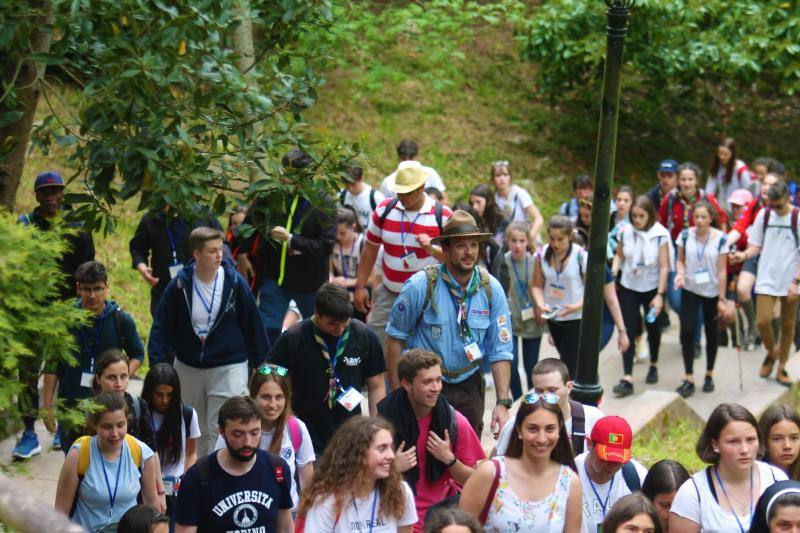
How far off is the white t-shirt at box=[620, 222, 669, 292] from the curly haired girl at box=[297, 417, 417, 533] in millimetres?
6543

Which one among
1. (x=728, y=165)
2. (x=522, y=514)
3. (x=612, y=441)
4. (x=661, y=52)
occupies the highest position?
(x=661, y=52)

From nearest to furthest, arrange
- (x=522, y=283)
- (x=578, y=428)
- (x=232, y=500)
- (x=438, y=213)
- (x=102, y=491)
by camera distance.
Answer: (x=232, y=500), (x=102, y=491), (x=578, y=428), (x=438, y=213), (x=522, y=283)

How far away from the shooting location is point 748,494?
20.2 feet

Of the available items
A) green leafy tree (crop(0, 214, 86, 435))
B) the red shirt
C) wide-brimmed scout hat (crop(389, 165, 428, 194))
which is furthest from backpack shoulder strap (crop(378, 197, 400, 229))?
the red shirt

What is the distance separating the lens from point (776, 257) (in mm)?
11734

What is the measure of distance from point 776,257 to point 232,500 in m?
7.16

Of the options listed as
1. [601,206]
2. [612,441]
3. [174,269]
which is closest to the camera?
[612,441]

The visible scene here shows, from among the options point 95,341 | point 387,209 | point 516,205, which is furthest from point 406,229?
point 516,205

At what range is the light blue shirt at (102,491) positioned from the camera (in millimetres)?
6684

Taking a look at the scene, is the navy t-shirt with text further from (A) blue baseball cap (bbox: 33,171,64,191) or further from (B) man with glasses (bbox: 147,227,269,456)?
(A) blue baseball cap (bbox: 33,171,64,191)

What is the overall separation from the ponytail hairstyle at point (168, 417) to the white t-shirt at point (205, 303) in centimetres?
105

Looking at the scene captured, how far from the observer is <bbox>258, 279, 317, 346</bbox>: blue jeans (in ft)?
34.2

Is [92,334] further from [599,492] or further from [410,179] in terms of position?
[599,492]

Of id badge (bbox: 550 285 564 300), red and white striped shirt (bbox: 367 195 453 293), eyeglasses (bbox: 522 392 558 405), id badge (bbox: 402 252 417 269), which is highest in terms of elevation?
red and white striped shirt (bbox: 367 195 453 293)
